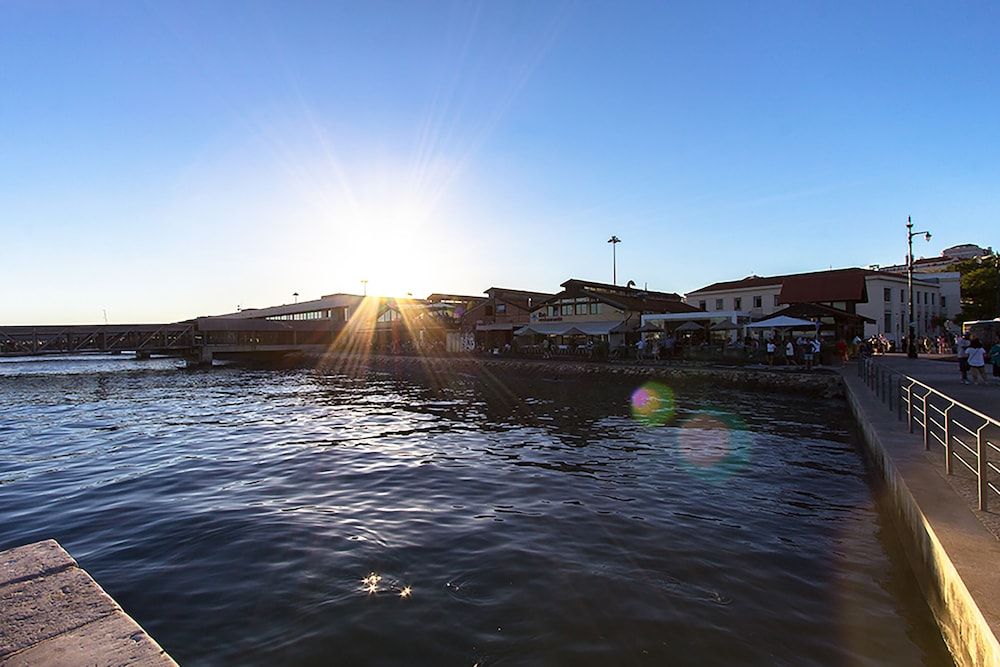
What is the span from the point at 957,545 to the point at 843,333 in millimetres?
38054

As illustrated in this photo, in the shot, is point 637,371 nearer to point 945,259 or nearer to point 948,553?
point 948,553

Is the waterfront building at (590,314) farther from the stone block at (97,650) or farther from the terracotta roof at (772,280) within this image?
the stone block at (97,650)

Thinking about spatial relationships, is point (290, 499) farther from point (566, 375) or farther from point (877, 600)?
point (566, 375)

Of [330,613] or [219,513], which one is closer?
[330,613]

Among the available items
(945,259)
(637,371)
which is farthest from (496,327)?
(945,259)

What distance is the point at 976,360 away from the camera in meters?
16.6

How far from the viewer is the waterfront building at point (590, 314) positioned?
39.9 m

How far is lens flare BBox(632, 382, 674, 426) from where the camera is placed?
17.7 metres

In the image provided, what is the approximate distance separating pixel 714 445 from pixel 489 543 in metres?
8.43

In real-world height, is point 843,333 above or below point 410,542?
above

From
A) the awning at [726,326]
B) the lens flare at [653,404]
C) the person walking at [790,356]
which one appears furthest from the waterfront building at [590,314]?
the person walking at [790,356]

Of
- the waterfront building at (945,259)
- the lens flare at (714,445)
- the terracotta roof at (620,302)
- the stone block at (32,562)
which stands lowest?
the lens flare at (714,445)

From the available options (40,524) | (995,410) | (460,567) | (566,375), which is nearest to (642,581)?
(460,567)

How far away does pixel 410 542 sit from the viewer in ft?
23.1
